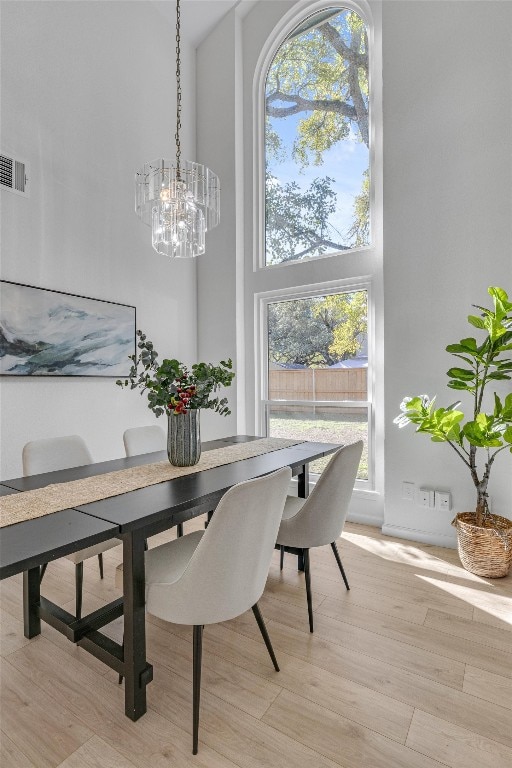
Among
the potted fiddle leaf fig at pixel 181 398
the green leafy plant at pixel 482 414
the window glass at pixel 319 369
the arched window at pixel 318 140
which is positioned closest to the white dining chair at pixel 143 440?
the potted fiddle leaf fig at pixel 181 398

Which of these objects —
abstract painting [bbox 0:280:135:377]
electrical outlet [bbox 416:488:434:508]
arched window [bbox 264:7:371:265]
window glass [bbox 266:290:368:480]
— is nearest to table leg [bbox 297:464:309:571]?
electrical outlet [bbox 416:488:434:508]

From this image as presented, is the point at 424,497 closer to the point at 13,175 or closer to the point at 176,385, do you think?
the point at 176,385

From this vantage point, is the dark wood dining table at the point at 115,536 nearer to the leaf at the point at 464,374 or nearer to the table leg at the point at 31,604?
the table leg at the point at 31,604

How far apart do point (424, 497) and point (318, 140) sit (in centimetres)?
334

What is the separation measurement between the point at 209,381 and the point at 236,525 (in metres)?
0.93

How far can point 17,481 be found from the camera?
1.81 metres

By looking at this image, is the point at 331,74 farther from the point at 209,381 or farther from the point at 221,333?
the point at 209,381

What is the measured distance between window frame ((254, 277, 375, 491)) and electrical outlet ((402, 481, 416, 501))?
404 mm

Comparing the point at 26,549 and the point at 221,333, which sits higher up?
the point at 221,333

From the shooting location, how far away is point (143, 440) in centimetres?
281

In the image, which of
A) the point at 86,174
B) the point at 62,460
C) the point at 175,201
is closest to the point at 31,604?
the point at 62,460

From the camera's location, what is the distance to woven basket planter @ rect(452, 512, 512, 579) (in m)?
2.42

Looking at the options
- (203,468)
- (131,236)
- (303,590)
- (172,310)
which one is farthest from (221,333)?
(303,590)

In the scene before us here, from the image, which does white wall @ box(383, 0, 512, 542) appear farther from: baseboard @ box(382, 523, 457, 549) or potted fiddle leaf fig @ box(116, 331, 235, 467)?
potted fiddle leaf fig @ box(116, 331, 235, 467)
